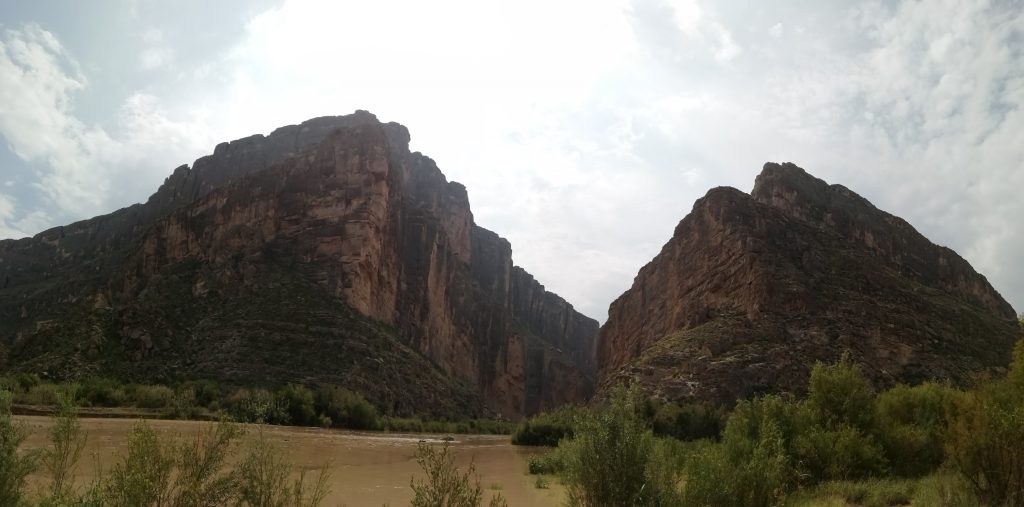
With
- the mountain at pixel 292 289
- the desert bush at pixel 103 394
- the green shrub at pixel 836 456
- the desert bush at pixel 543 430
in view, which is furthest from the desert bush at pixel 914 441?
the desert bush at pixel 103 394

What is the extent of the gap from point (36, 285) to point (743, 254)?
99.5m

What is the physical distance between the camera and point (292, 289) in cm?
5500

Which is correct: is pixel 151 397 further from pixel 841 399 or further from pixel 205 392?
pixel 841 399

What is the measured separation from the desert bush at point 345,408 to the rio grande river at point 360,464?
9.89m

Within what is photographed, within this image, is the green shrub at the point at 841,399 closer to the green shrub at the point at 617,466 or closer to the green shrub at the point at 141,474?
the green shrub at the point at 617,466

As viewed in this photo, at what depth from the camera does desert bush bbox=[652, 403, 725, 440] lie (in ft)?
108

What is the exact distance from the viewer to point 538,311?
503ft

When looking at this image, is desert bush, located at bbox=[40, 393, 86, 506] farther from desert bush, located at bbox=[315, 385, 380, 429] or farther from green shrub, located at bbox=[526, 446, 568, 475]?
desert bush, located at bbox=[315, 385, 380, 429]

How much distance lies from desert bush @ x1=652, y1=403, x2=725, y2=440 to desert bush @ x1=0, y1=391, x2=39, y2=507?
98.3 ft

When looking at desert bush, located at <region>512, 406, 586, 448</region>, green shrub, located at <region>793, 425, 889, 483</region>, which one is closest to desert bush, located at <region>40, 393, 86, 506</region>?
green shrub, located at <region>793, 425, 889, 483</region>

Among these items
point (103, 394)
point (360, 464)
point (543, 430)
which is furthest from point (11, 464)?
point (543, 430)

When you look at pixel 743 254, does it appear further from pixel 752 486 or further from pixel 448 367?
pixel 448 367

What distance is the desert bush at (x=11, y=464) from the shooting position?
630cm

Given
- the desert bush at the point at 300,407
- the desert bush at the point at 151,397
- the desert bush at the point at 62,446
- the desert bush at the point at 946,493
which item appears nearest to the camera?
the desert bush at the point at 62,446
